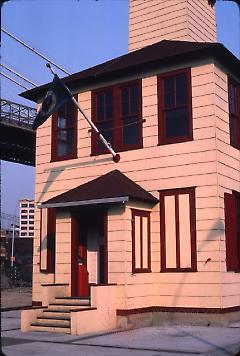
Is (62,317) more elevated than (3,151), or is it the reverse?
(3,151)

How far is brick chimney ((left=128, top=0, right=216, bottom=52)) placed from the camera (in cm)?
1997

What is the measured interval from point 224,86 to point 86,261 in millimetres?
7006

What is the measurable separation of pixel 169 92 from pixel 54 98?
3.56 metres

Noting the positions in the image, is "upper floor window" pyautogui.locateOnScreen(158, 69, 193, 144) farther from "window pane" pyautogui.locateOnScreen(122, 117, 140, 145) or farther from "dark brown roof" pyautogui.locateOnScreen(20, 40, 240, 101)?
"window pane" pyautogui.locateOnScreen(122, 117, 140, 145)

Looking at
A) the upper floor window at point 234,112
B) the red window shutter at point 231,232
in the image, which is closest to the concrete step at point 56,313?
the red window shutter at point 231,232

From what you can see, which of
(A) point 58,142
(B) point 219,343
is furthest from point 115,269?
(A) point 58,142

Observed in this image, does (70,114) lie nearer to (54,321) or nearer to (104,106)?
(104,106)

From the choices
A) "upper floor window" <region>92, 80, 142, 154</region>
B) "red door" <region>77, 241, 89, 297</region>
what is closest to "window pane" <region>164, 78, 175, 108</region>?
"upper floor window" <region>92, 80, 142, 154</region>

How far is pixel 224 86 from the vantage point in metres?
16.6

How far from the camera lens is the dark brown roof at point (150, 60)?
16172mm

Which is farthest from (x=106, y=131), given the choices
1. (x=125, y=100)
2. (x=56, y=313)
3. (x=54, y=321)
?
(x=54, y=321)

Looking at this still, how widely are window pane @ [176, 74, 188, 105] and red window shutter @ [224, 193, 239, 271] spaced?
3.14 meters

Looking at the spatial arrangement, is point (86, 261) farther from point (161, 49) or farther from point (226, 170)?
point (161, 49)

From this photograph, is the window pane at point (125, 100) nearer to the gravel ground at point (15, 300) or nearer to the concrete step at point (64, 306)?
the concrete step at point (64, 306)
